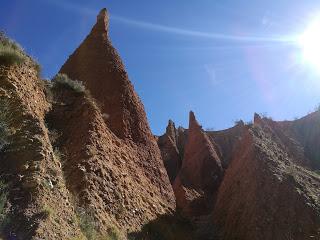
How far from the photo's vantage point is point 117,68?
28766 millimetres

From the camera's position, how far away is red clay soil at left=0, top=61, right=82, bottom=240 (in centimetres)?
999

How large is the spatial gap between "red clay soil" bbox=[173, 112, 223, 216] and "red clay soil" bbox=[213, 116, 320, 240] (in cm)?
1380

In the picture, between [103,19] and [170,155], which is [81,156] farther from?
[170,155]

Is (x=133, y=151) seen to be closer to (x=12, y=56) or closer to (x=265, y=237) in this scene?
(x=265, y=237)

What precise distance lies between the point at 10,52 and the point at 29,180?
568 cm

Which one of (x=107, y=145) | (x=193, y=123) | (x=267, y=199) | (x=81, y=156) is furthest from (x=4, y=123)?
(x=193, y=123)

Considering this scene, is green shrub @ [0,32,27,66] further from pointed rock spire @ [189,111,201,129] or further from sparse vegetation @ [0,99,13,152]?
pointed rock spire @ [189,111,201,129]

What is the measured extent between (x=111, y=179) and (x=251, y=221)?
26.6 feet

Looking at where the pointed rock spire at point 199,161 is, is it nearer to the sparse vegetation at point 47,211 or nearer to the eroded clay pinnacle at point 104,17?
the eroded clay pinnacle at point 104,17

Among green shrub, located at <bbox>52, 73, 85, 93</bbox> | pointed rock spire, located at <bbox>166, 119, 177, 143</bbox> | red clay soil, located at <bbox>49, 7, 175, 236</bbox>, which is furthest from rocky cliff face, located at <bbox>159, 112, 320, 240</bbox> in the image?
pointed rock spire, located at <bbox>166, 119, 177, 143</bbox>

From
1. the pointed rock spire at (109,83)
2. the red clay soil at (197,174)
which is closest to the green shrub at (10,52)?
the pointed rock spire at (109,83)

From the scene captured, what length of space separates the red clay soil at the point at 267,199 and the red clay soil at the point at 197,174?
13799 mm

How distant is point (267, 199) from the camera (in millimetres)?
23328

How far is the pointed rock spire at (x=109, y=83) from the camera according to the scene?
85.5 feet
